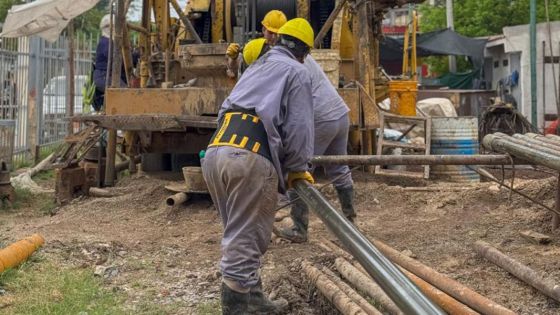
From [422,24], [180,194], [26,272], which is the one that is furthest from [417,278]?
[422,24]

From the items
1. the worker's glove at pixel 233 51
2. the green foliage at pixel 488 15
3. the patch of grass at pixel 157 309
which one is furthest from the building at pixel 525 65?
the patch of grass at pixel 157 309

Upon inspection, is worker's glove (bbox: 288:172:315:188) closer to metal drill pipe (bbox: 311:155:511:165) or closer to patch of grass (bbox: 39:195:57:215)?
metal drill pipe (bbox: 311:155:511:165)

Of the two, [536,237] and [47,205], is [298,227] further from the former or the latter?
[47,205]

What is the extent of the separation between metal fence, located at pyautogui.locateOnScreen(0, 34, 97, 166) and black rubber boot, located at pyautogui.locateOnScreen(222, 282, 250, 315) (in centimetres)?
1014

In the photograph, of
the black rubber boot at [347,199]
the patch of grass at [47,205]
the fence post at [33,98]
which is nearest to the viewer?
the black rubber boot at [347,199]

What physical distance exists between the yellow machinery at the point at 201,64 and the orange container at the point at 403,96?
25cm

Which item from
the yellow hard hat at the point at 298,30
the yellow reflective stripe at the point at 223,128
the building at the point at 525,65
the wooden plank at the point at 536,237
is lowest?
the wooden plank at the point at 536,237

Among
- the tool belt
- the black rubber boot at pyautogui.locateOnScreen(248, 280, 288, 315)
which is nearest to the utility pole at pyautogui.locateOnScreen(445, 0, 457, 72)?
the black rubber boot at pyautogui.locateOnScreen(248, 280, 288, 315)

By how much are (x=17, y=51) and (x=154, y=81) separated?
600cm

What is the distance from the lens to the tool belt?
13.9 ft

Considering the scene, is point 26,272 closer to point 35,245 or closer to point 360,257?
point 35,245

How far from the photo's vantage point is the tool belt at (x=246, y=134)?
4.24 meters

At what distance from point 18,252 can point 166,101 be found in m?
2.88

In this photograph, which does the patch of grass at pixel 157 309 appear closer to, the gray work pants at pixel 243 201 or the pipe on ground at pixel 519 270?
the gray work pants at pixel 243 201
